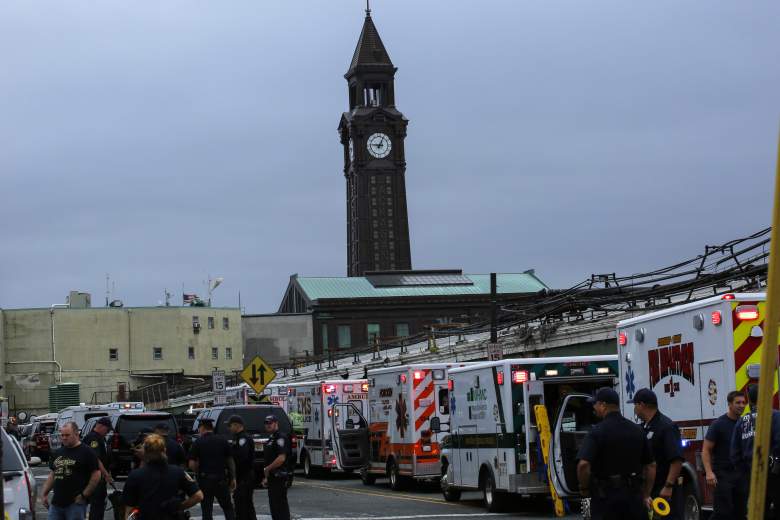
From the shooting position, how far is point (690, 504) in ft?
55.3

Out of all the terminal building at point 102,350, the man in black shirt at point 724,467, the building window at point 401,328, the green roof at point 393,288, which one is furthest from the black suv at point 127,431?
the building window at point 401,328

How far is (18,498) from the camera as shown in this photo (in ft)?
49.5

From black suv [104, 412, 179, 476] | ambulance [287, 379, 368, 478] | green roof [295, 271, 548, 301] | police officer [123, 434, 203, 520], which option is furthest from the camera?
green roof [295, 271, 548, 301]

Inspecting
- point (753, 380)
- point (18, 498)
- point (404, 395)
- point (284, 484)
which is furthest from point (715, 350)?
point (404, 395)

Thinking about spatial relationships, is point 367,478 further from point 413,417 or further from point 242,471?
point 242,471

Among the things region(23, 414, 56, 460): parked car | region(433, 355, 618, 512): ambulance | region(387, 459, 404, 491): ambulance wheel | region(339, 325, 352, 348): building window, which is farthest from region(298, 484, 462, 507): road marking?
region(339, 325, 352, 348): building window

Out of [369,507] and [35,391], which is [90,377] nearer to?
[35,391]

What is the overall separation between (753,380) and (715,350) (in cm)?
71

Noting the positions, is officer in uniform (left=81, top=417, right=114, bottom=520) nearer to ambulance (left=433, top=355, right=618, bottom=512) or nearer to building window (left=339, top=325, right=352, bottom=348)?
ambulance (left=433, top=355, right=618, bottom=512)

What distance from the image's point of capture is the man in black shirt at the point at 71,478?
49.1ft

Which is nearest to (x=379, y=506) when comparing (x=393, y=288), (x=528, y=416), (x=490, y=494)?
(x=490, y=494)

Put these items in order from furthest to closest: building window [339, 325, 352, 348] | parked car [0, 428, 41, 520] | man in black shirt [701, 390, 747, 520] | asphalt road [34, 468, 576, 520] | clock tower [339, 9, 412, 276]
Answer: clock tower [339, 9, 412, 276]
building window [339, 325, 352, 348]
asphalt road [34, 468, 576, 520]
parked car [0, 428, 41, 520]
man in black shirt [701, 390, 747, 520]

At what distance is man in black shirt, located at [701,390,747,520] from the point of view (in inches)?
526

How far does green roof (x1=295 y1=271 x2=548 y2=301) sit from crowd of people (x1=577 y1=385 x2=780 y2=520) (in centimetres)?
10945
